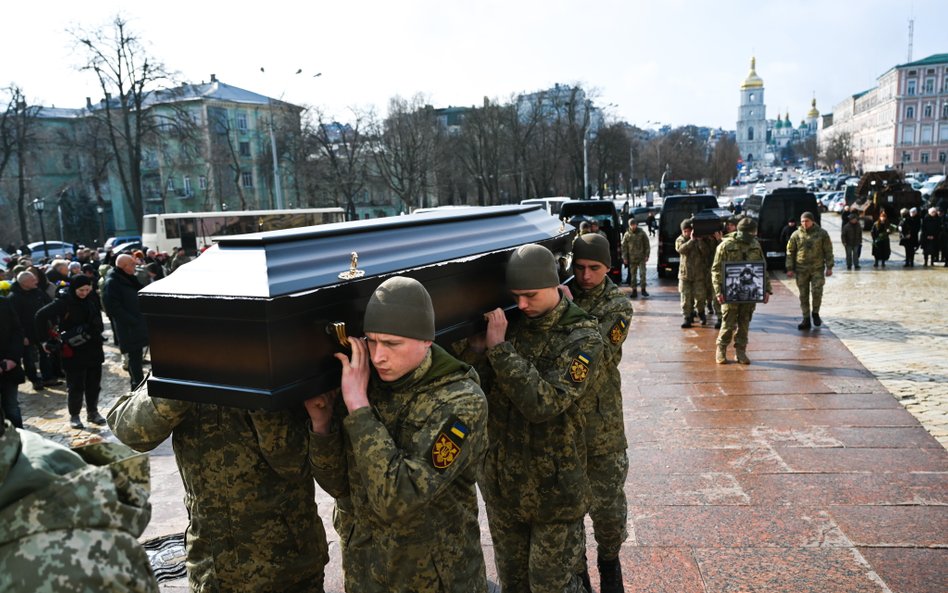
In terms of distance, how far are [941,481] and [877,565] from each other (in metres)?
1.48

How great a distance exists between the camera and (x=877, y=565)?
11.9 feet

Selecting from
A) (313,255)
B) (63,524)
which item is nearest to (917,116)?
(313,255)

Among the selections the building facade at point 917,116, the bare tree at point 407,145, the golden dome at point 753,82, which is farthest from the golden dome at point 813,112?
the bare tree at point 407,145

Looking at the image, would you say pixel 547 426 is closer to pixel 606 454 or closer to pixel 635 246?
pixel 606 454

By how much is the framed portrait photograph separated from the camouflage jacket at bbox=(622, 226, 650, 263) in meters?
5.28

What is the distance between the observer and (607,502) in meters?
3.39

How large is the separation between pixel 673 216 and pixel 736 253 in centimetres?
798

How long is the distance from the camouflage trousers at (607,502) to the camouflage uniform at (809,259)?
741cm

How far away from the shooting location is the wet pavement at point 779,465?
12.0 feet

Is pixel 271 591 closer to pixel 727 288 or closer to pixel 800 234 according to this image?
pixel 727 288

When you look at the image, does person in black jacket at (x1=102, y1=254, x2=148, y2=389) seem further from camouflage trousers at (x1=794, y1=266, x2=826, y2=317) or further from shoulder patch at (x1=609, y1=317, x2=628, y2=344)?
camouflage trousers at (x1=794, y1=266, x2=826, y2=317)

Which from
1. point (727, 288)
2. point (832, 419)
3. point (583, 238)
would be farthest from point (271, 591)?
point (727, 288)

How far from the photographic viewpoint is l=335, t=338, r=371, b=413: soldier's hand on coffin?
204cm

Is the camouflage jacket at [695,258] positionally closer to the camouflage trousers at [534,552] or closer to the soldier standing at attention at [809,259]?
the soldier standing at attention at [809,259]
